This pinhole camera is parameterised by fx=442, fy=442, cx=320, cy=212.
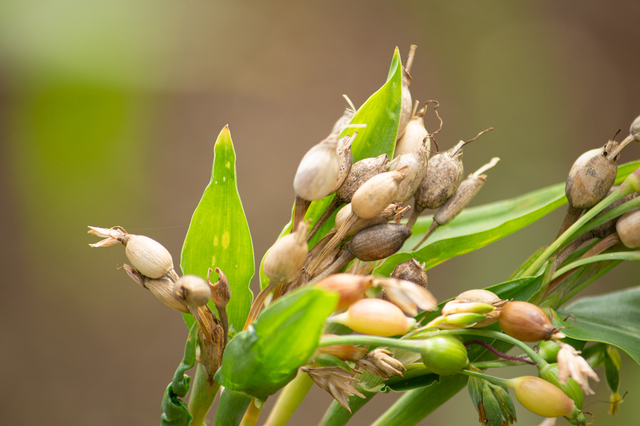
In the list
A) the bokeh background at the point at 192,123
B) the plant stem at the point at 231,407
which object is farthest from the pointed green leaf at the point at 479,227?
the bokeh background at the point at 192,123

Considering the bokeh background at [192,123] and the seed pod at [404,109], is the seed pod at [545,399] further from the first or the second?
the bokeh background at [192,123]

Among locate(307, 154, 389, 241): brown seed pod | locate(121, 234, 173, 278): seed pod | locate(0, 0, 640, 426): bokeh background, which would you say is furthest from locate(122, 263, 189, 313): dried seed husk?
locate(0, 0, 640, 426): bokeh background

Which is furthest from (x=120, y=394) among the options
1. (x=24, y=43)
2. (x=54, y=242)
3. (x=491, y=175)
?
(x=491, y=175)

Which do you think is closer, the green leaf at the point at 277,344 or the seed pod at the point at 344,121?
the green leaf at the point at 277,344

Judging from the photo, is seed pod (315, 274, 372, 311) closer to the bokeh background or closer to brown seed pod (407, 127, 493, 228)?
brown seed pod (407, 127, 493, 228)

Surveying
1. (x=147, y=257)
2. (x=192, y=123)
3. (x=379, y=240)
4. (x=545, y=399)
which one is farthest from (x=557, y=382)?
(x=192, y=123)

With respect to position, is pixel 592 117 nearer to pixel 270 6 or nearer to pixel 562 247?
pixel 270 6
